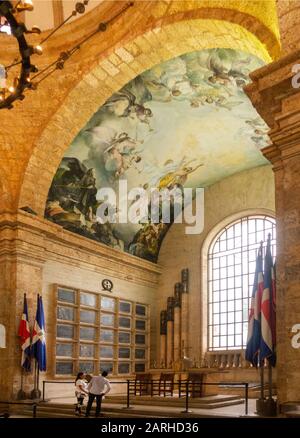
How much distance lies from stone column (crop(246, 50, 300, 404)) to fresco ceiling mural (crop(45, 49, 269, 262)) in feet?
20.9

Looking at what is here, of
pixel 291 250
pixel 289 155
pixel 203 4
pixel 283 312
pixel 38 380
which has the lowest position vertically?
pixel 38 380

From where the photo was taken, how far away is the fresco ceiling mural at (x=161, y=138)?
50.7 feet

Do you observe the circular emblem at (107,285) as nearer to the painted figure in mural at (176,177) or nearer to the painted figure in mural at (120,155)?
the painted figure in mural at (120,155)

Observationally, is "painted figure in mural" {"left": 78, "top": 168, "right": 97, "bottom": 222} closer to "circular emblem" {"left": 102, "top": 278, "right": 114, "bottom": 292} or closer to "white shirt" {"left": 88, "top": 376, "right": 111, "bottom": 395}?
"circular emblem" {"left": 102, "top": 278, "right": 114, "bottom": 292}

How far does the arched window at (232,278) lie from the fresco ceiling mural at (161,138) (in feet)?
7.47

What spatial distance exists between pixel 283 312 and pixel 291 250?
869 millimetres

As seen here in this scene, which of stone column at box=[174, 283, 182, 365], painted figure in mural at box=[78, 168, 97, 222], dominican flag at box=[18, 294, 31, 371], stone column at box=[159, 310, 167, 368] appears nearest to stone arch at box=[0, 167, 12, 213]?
painted figure in mural at box=[78, 168, 97, 222]

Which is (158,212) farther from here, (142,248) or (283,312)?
(283,312)

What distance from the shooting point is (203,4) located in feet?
39.5

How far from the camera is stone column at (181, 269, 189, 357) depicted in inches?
794

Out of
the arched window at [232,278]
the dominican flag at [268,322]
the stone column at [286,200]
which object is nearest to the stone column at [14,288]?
the arched window at [232,278]

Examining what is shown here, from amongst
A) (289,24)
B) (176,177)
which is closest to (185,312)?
(176,177)

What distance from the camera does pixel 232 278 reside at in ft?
67.1
